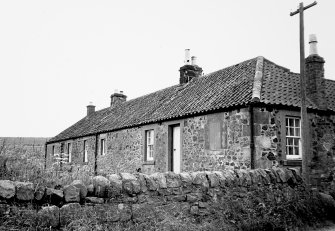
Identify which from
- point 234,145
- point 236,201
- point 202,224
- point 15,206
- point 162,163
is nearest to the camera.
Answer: point 15,206

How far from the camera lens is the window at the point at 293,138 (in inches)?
451

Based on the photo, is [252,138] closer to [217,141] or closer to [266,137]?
[266,137]

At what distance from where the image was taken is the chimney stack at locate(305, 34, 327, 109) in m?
12.5

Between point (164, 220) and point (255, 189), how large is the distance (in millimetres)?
2660

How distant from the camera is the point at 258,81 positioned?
12312mm

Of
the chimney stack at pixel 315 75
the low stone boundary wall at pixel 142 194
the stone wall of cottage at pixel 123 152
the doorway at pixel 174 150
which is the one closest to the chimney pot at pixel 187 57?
the stone wall of cottage at pixel 123 152

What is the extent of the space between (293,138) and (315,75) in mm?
2873

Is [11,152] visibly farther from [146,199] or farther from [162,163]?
[162,163]

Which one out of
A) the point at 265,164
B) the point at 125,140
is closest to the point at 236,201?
the point at 265,164

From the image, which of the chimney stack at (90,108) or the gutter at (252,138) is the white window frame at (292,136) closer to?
the gutter at (252,138)

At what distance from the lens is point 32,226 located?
4.79 meters

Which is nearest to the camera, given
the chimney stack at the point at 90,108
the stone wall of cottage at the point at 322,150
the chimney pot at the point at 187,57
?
the stone wall of cottage at the point at 322,150

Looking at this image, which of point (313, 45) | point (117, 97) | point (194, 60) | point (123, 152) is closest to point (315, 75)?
point (313, 45)

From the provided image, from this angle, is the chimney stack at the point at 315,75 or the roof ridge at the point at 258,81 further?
the chimney stack at the point at 315,75
